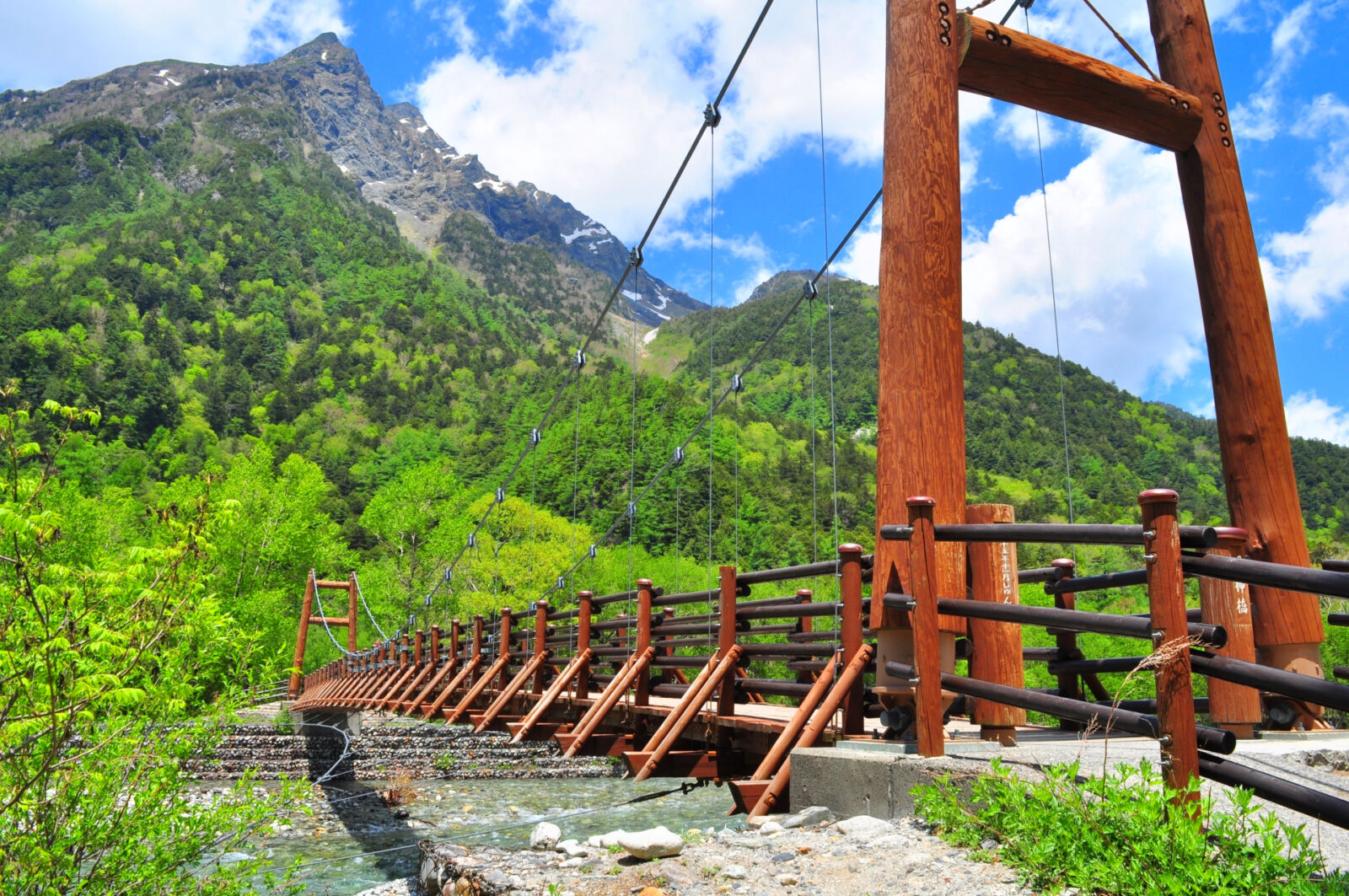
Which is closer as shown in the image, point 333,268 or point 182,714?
point 182,714

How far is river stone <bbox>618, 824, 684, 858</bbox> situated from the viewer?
262cm

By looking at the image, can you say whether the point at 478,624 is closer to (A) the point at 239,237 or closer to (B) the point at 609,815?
(B) the point at 609,815

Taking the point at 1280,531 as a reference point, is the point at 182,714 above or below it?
below

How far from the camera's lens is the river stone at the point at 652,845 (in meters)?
2.62

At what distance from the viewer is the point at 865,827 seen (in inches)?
107

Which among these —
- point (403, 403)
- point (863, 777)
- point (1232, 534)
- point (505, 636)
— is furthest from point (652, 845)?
point (403, 403)

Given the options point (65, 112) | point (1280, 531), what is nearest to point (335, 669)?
point (1280, 531)

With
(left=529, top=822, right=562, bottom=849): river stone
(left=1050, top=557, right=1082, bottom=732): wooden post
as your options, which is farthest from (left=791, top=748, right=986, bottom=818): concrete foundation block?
(left=1050, top=557, right=1082, bottom=732): wooden post

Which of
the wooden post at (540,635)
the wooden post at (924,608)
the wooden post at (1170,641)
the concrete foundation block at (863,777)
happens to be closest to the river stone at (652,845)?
the concrete foundation block at (863,777)

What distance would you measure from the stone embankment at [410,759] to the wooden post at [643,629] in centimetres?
49

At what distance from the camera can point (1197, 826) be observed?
1.95 meters

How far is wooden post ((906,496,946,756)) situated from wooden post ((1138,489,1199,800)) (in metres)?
0.84

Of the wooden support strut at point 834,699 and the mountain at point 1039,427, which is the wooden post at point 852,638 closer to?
the wooden support strut at point 834,699

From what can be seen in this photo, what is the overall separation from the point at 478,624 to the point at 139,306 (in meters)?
84.2
